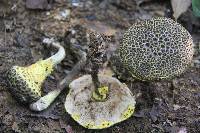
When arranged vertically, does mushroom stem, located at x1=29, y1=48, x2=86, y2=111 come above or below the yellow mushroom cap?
below

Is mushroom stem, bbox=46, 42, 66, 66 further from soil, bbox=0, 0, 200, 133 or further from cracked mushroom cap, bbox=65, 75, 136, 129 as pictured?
cracked mushroom cap, bbox=65, 75, 136, 129

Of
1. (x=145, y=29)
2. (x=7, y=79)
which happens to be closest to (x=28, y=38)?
(x=7, y=79)

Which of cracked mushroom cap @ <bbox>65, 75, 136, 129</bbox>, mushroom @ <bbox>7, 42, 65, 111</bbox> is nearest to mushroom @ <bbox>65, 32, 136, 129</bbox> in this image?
cracked mushroom cap @ <bbox>65, 75, 136, 129</bbox>

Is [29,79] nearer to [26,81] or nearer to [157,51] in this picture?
[26,81]

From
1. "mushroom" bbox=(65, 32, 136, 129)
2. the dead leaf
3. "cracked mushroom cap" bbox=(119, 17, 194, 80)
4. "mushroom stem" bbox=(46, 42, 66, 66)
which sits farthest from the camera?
Answer: the dead leaf

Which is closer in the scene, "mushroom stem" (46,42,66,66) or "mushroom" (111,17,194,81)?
"mushroom" (111,17,194,81)

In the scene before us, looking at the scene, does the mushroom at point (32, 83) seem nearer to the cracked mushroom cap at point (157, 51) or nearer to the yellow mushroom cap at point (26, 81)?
the yellow mushroom cap at point (26, 81)

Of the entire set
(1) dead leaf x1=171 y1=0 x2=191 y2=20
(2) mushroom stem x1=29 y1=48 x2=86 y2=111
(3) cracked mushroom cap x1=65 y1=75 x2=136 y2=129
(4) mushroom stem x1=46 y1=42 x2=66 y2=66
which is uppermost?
(1) dead leaf x1=171 y1=0 x2=191 y2=20
